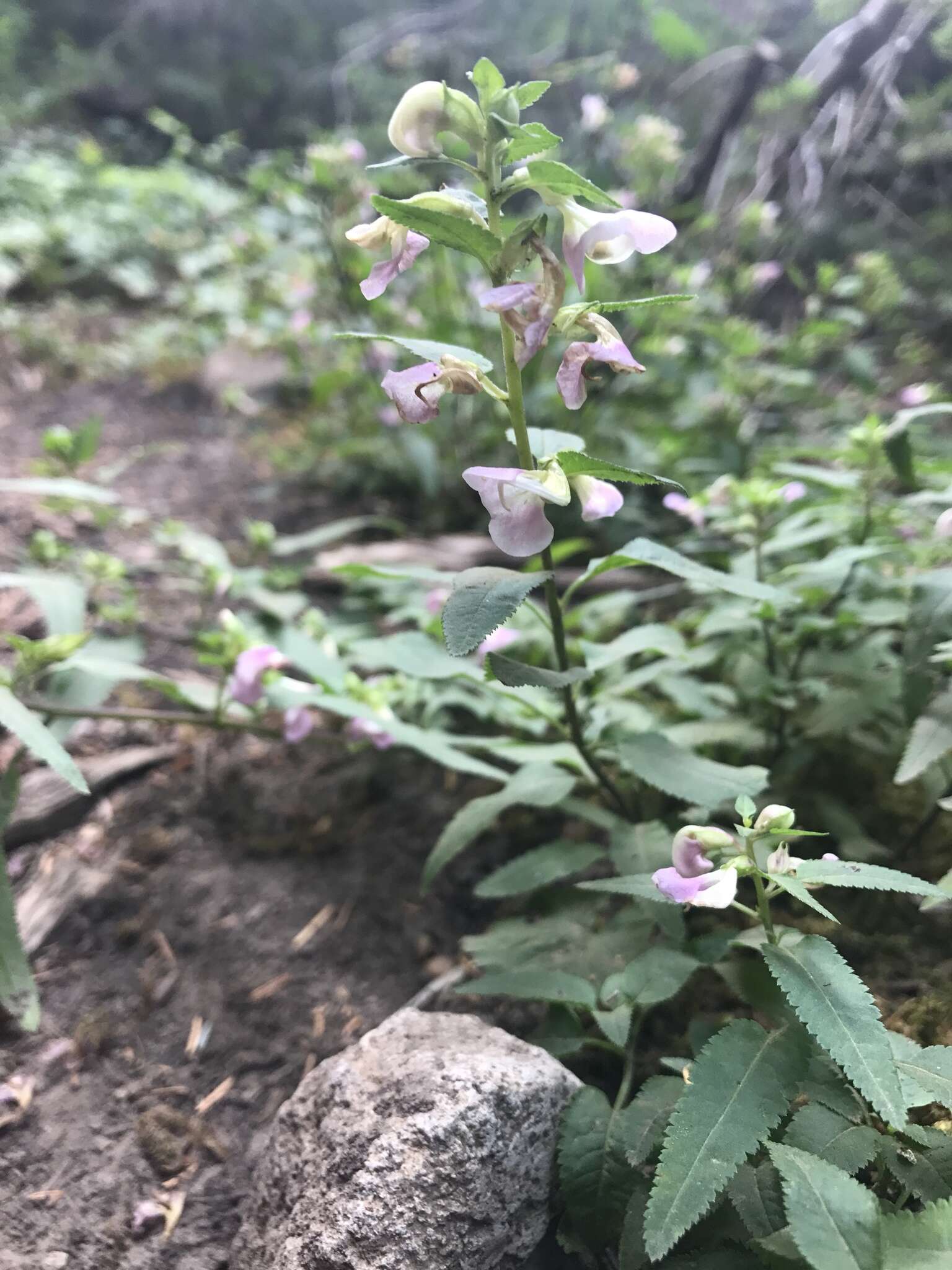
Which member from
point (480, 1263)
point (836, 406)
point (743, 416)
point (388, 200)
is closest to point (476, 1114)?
point (480, 1263)

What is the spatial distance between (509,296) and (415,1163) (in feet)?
2.94

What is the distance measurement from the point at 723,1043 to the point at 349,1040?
0.64 metres

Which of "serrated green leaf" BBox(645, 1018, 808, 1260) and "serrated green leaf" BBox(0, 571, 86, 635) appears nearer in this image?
"serrated green leaf" BBox(645, 1018, 808, 1260)

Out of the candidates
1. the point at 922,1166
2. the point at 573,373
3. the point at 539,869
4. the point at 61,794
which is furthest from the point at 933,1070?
the point at 61,794

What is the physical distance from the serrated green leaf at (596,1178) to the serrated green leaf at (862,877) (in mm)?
348

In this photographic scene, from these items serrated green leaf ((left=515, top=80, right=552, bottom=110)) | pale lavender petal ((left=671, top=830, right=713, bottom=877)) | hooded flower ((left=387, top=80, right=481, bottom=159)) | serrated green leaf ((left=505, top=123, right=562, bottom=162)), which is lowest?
pale lavender petal ((left=671, top=830, right=713, bottom=877))

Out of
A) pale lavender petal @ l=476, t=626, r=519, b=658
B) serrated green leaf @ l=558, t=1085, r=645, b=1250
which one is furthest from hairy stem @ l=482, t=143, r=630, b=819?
serrated green leaf @ l=558, t=1085, r=645, b=1250

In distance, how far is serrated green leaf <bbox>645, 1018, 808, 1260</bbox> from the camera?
2.07ft

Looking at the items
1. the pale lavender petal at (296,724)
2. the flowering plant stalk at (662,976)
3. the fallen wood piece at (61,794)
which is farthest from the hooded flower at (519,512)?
the fallen wood piece at (61,794)

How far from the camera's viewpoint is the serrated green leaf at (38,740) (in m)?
0.92

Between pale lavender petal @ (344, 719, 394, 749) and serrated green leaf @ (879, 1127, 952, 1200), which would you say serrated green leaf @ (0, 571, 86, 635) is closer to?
pale lavender petal @ (344, 719, 394, 749)

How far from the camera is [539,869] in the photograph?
1.08m

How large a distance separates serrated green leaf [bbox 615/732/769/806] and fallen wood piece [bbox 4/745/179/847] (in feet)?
3.50

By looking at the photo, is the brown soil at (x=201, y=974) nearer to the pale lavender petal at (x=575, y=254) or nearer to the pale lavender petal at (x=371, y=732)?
the pale lavender petal at (x=371, y=732)
